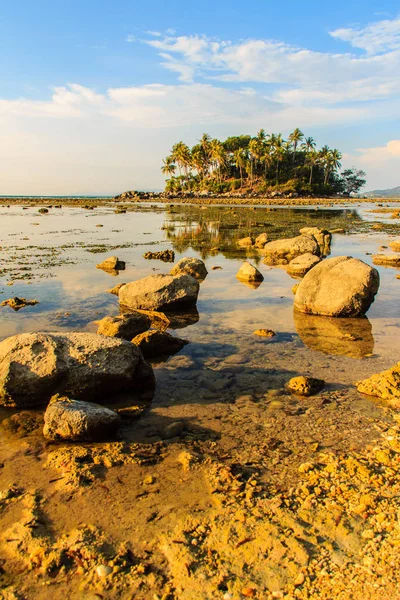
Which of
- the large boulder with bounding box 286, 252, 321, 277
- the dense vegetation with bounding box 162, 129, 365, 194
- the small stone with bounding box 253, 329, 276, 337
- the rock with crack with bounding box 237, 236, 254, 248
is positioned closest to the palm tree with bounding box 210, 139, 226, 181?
the dense vegetation with bounding box 162, 129, 365, 194

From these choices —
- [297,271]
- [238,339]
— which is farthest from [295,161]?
[238,339]

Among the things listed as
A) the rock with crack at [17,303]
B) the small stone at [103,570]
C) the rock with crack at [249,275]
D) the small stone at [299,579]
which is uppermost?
the rock with crack at [249,275]

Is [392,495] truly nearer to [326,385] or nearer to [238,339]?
[326,385]

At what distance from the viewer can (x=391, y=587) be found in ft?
11.5

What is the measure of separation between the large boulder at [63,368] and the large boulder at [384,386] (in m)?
4.33

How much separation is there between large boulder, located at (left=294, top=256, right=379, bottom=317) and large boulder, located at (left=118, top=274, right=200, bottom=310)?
12.0 ft

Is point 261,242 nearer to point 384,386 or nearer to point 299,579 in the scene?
point 384,386

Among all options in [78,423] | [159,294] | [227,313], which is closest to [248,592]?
[78,423]

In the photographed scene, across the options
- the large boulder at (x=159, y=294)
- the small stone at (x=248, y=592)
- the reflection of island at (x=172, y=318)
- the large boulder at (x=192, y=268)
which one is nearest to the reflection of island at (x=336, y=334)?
the reflection of island at (x=172, y=318)

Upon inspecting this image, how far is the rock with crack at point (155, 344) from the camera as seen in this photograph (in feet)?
31.3

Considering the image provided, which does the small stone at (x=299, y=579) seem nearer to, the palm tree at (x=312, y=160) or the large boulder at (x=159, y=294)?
the large boulder at (x=159, y=294)

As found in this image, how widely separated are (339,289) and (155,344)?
6.53 metres

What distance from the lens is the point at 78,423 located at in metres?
6.08

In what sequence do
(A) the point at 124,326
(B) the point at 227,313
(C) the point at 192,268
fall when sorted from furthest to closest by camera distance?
1. (C) the point at 192,268
2. (B) the point at 227,313
3. (A) the point at 124,326
